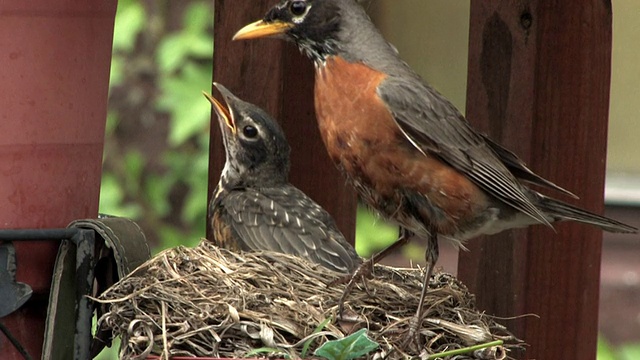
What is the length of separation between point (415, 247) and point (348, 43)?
292 centimetres

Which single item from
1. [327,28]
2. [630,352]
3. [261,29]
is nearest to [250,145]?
[327,28]

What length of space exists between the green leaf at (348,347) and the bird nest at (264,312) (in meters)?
0.10

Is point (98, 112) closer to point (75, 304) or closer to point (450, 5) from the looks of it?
point (75, 304)

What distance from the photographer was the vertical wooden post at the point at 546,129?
3572mm

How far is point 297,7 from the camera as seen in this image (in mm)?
3789

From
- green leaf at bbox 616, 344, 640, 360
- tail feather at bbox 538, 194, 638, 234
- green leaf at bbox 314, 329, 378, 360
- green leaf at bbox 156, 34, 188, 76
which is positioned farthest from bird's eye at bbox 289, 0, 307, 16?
green leaf at bbox 616, 344, 640, 360

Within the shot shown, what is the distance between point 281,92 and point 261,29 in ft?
1.09

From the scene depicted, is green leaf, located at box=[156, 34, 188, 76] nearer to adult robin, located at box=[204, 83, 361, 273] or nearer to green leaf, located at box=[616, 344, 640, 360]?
adult robin, located at box=[204, 83, 361, 273]

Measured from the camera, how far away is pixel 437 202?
356 centimetres

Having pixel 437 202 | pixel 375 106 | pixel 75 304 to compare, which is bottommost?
pixel 75 304

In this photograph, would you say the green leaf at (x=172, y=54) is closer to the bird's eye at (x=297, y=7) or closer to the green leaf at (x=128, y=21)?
the green leaf at (x=128, y=21)

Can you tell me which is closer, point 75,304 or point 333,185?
point 75,304

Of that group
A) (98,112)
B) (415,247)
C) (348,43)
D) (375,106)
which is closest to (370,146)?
(375,106)

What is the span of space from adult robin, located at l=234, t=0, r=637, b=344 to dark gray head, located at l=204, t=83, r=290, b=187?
0.37 metres
